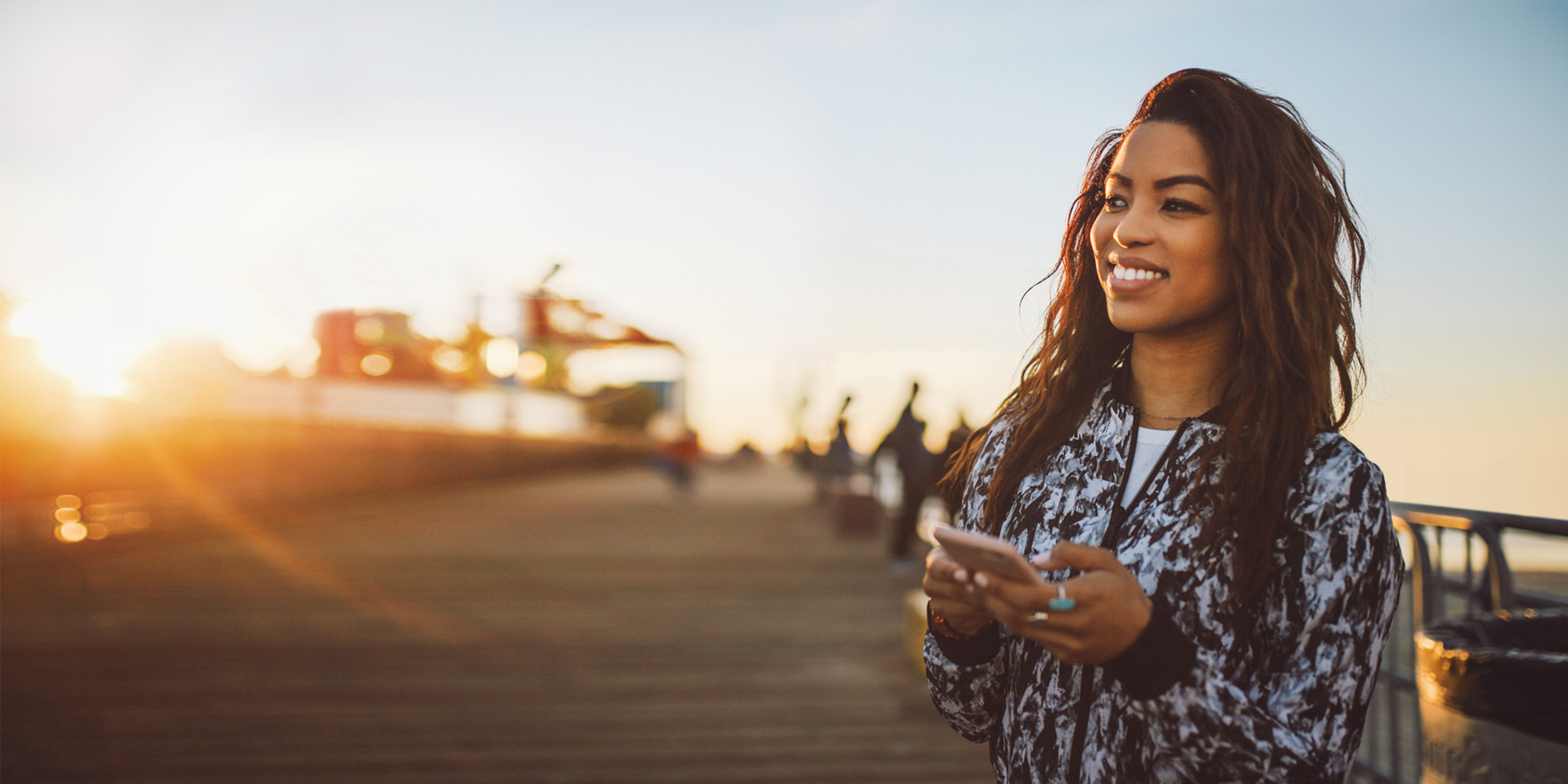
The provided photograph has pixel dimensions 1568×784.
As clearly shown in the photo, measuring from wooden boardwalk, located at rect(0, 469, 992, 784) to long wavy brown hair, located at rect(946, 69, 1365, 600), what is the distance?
9.99 ft

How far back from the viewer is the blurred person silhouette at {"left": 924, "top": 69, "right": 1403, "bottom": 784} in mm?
992

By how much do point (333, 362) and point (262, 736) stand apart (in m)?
17.6

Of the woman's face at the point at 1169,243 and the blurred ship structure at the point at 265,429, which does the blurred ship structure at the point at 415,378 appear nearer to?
A: the blurred ship structure at the point at 265,429

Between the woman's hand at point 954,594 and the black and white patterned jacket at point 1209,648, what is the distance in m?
0.08

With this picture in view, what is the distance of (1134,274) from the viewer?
1.17 metres

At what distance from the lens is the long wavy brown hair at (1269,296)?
1066 millimetres

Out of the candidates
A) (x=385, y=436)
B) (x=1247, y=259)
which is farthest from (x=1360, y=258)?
(x=385, y=436)

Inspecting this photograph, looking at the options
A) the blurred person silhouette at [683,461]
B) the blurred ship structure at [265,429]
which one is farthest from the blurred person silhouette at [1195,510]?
the blurred person silhouette at [683,461]

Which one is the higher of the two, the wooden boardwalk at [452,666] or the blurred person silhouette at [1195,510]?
the blurred person silhouette at [1195,510]

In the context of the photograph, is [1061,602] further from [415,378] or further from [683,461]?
[415,378]

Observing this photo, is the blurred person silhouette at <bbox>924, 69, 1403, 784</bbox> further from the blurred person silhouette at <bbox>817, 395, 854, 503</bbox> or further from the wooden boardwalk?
the blurred person silhouette at <bbox>817, 395, 854, 503</bbox>

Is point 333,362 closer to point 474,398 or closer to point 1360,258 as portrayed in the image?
point 474,398

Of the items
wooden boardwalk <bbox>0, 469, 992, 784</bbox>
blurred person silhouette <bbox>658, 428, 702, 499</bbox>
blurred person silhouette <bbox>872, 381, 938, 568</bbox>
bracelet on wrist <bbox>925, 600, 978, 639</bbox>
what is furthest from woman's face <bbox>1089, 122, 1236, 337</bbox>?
blurred person silhouette <bbox>658, 428, 702, 499</bbox>

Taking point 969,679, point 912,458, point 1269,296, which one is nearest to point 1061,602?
point 969,679
